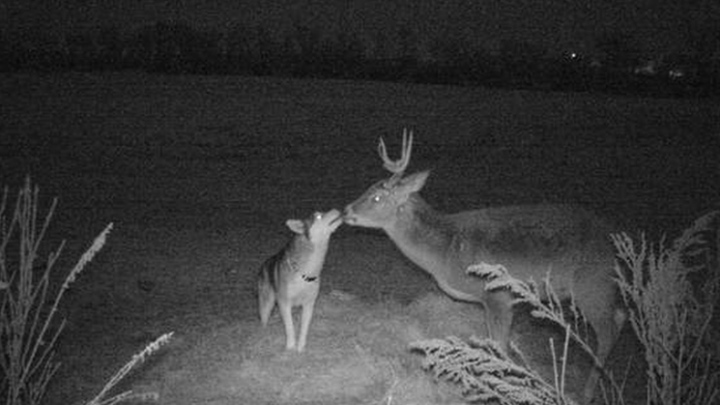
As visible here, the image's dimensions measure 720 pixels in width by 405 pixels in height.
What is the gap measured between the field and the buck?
773 mm

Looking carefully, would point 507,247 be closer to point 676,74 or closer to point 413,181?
point 413,181

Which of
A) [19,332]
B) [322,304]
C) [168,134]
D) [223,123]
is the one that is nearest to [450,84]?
[223,123]

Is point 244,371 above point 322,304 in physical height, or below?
below

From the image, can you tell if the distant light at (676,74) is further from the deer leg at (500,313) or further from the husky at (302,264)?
the husky at (302,264)

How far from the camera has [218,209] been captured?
45.4 ft

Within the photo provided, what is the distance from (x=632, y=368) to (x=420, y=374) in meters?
2.27

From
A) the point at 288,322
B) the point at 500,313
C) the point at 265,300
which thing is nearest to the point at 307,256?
the point at 288,322

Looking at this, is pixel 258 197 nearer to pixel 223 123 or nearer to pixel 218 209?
pixel 218 209

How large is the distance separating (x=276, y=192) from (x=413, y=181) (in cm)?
765

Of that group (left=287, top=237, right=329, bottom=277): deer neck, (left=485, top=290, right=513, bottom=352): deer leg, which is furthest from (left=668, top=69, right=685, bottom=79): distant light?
(left=287, top=237, right=329, bottom=277): deer neck

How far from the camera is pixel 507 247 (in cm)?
771

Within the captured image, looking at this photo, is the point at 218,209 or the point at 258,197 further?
the point at 258,197

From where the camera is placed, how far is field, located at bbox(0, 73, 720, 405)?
7.49 metres

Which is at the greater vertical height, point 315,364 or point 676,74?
point 676,74
